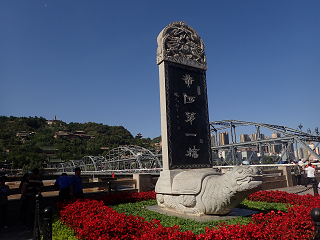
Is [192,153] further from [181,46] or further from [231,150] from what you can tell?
[231,150]

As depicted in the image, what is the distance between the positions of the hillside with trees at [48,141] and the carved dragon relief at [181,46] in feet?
252

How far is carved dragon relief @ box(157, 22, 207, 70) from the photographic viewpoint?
8164 millimetres

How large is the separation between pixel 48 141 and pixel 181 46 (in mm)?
107900

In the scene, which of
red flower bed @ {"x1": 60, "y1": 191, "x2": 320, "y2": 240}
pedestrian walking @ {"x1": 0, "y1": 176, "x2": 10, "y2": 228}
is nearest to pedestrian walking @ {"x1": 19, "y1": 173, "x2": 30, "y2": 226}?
pedestrian walking @ {"x1": 0, "y1": 176, "x2": 10, "y2": 228}

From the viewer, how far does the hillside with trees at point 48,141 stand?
3063 inches

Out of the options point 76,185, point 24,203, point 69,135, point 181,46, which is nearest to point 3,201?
point 24,203

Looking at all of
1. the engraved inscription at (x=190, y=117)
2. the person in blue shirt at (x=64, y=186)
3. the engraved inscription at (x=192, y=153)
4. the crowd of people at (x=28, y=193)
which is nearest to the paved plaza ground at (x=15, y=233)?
the crowd of people at (x=28, y=193)

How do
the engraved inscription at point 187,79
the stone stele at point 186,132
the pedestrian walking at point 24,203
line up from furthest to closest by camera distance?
1. the engraved inscription at point 187,79
2. the pedestrian walking at point 24,203
3. the stone stele at point 186,132

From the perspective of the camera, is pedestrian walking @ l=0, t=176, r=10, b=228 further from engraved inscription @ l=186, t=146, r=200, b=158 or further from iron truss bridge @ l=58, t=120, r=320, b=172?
iron truss bridge @ l=58, t=120, r=320, b=172

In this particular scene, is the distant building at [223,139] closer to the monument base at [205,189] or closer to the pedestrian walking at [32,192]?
the monument base at [205,189]

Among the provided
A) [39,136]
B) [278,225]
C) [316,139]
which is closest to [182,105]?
[278,225]

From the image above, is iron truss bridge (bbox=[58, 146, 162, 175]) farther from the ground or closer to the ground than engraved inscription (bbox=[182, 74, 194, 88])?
closer to the ground

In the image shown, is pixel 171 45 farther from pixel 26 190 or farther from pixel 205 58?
pixel 26 190

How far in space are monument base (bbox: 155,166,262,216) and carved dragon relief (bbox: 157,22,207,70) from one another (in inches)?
155
